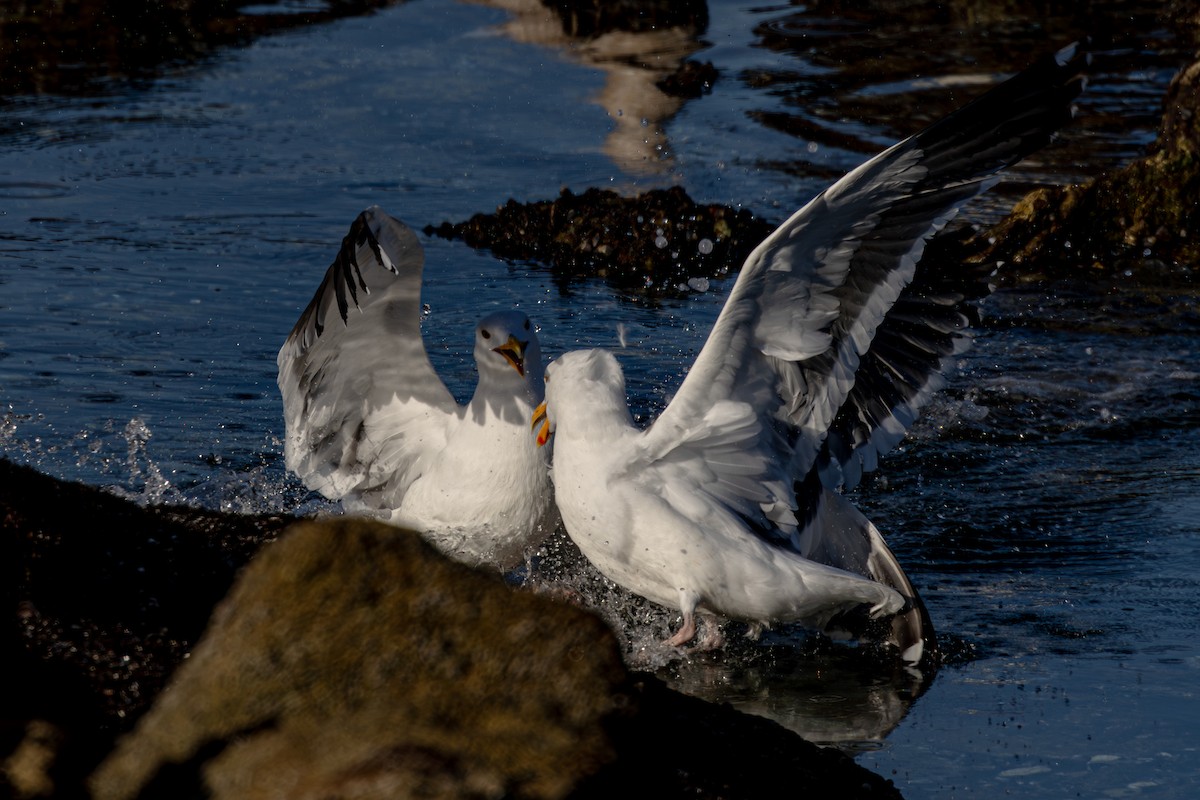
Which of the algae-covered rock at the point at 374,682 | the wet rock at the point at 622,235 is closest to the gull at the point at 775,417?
the algae-covered rock at the point at 374,682

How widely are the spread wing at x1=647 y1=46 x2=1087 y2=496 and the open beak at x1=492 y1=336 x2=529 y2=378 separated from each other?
709 mm

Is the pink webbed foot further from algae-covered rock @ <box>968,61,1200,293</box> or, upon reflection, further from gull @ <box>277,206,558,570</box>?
algae-covered rock @ <box>968,61,1200,293</box>

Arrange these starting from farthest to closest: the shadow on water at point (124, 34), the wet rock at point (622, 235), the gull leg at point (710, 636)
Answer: the shadow on water at point (124, 34)
the wet rock at point (622, 235)
the gull leg at point (710, 636)

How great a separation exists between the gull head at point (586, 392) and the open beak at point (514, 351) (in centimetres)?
27

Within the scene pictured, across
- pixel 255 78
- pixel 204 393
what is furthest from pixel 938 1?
pixel 204 393

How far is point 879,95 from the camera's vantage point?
13.4 m

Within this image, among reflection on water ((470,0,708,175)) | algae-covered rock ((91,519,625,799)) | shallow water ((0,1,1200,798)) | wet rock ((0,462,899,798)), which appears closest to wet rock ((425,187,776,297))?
shallow water ((0,1,1200,798))

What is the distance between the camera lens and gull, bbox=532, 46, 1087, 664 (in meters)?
4.82

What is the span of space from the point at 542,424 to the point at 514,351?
0.96 feet

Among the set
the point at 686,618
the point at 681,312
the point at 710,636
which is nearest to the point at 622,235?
the point at 681,312

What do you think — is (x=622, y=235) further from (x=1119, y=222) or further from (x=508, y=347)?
(x=508, y=347)

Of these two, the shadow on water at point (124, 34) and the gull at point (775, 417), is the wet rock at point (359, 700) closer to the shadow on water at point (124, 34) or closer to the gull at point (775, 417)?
the gull at point (775, 417)

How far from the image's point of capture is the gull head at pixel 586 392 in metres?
5.01

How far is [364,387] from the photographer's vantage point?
5949mm
